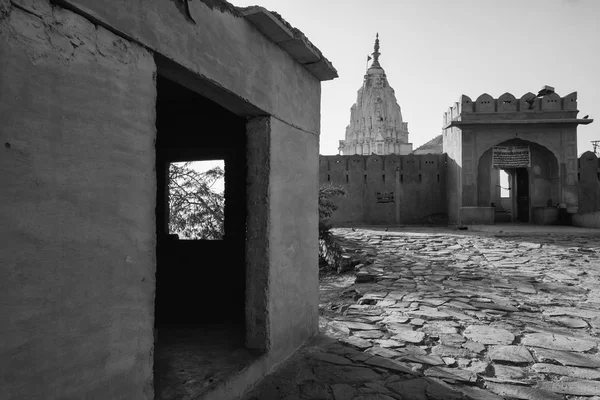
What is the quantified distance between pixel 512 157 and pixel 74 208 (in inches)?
827

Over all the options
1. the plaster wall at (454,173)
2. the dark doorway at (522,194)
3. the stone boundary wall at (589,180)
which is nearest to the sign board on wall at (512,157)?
the dark doorway at (522,194)

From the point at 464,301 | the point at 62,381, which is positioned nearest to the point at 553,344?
the point at 464,301

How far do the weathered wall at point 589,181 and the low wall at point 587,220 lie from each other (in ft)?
12.2

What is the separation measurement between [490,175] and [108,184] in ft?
67.8

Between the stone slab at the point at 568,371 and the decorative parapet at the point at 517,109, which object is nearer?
the stone slab at the point at 568,371

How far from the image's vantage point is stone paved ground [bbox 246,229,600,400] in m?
3.10

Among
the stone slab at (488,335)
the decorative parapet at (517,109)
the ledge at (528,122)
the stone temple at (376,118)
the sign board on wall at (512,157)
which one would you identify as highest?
the stone temple at (376,118)

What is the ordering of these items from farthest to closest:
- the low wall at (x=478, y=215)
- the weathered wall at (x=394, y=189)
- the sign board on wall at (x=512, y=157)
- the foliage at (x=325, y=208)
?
the weathered wall at (x=394, y=189) < the sign board on wall at (x=512, y=157) < the low wall at (x=478, y=215) < the foliage at (x=325, y=208)

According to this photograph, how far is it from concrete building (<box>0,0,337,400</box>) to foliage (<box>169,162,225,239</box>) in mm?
5300

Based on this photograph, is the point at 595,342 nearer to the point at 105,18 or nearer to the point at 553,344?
the point at 553,344

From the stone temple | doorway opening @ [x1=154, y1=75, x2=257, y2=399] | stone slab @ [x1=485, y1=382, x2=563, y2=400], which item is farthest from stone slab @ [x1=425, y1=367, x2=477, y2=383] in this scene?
the stone temple

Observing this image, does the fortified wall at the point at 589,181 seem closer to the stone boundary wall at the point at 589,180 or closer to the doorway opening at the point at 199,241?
the stone boundary wall at the point at 589,180

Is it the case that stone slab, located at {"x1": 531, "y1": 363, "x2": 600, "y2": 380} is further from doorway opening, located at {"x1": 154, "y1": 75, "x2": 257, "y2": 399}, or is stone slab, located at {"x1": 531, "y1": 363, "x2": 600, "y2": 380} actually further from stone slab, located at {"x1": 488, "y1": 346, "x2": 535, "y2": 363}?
doorway opening, located at {"x1": 154, "y1": 75, "x2": 257, "y2": 399}

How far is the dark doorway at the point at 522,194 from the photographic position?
66.4ft
